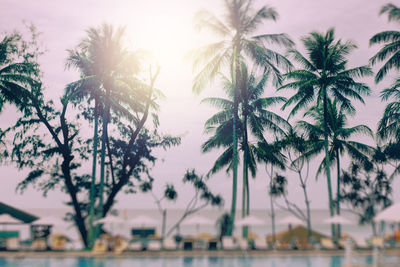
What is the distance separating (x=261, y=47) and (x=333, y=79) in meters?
5.65

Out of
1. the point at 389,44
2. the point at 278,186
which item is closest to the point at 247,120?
the point at 278,186

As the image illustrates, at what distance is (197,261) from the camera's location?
909 inches

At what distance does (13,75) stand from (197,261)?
725 inches

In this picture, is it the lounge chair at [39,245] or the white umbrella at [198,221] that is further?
the white umbrella at [198,221]

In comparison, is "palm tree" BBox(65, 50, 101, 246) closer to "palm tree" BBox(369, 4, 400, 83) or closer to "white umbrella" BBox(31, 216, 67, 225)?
"white umbrella" BBox(31, 216, 67, 225)

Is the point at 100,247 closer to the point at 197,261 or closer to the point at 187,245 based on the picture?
the point at 187,245

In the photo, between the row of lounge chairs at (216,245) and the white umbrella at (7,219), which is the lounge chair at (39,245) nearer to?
the white umbrella at (7,219)

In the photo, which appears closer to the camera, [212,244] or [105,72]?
[212,244]

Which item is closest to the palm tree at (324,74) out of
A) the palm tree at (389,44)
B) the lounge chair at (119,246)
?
the palm tree at (389,44)

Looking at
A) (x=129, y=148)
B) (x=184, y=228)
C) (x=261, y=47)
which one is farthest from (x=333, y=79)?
(x=184, y=228)

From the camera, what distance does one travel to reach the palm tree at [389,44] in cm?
3047

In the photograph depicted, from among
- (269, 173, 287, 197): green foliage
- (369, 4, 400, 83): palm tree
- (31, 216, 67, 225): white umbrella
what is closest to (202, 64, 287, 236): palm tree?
(269, 173, 287, 197): green foliage

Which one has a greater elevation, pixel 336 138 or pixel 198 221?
pixel 336 138

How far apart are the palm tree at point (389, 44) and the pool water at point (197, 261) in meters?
14.0
